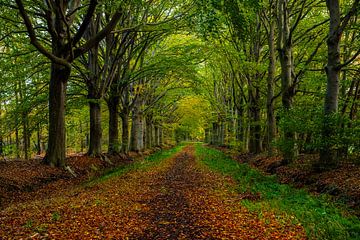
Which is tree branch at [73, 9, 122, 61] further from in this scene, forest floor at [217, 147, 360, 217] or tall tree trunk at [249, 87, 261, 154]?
tall tree trunk at [249, 87, 261, 154]

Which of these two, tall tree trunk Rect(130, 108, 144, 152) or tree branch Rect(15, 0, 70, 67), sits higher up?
tree branch Rect(15, 0, 70, 67)

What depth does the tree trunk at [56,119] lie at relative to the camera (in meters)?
12.5

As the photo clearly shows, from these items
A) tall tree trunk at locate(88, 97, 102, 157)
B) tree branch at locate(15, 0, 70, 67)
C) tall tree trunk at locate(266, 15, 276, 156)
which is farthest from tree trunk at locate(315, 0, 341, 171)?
tall tree trunk at locate(88, 97, 102, 157)

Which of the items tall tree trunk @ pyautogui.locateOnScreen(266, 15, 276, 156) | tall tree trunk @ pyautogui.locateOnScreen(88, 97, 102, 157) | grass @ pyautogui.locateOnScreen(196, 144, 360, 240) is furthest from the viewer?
Result: tall tree trunk @ pyautogui.locateOnScreen(88, 97, 102, 157)

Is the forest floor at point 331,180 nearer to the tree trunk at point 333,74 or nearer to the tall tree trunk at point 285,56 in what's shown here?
the tree trunk at point 333,74

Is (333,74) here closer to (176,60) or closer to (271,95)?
(271,95)

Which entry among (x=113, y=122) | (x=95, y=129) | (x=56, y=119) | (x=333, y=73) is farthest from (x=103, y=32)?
(x=113, y=122)

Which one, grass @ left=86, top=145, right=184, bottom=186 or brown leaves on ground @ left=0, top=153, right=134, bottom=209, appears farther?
grass @ left=86, top=145, right=184, bottom=186

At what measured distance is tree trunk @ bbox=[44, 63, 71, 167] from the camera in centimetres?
1248

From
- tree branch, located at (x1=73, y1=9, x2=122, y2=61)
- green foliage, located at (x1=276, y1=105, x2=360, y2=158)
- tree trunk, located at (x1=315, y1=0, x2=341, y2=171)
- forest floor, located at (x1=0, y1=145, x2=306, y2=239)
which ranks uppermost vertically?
tree branch, located at (x1=73, y1=9, x2=122, y2=61)

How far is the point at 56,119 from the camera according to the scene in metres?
12.5

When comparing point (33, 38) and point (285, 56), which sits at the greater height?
point (285, 56)

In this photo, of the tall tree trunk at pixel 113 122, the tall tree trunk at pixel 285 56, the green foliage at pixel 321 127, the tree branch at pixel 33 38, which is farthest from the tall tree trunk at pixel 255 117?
the tree branch at pixel 33 38

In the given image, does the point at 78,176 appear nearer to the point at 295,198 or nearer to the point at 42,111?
the point at 42,111
